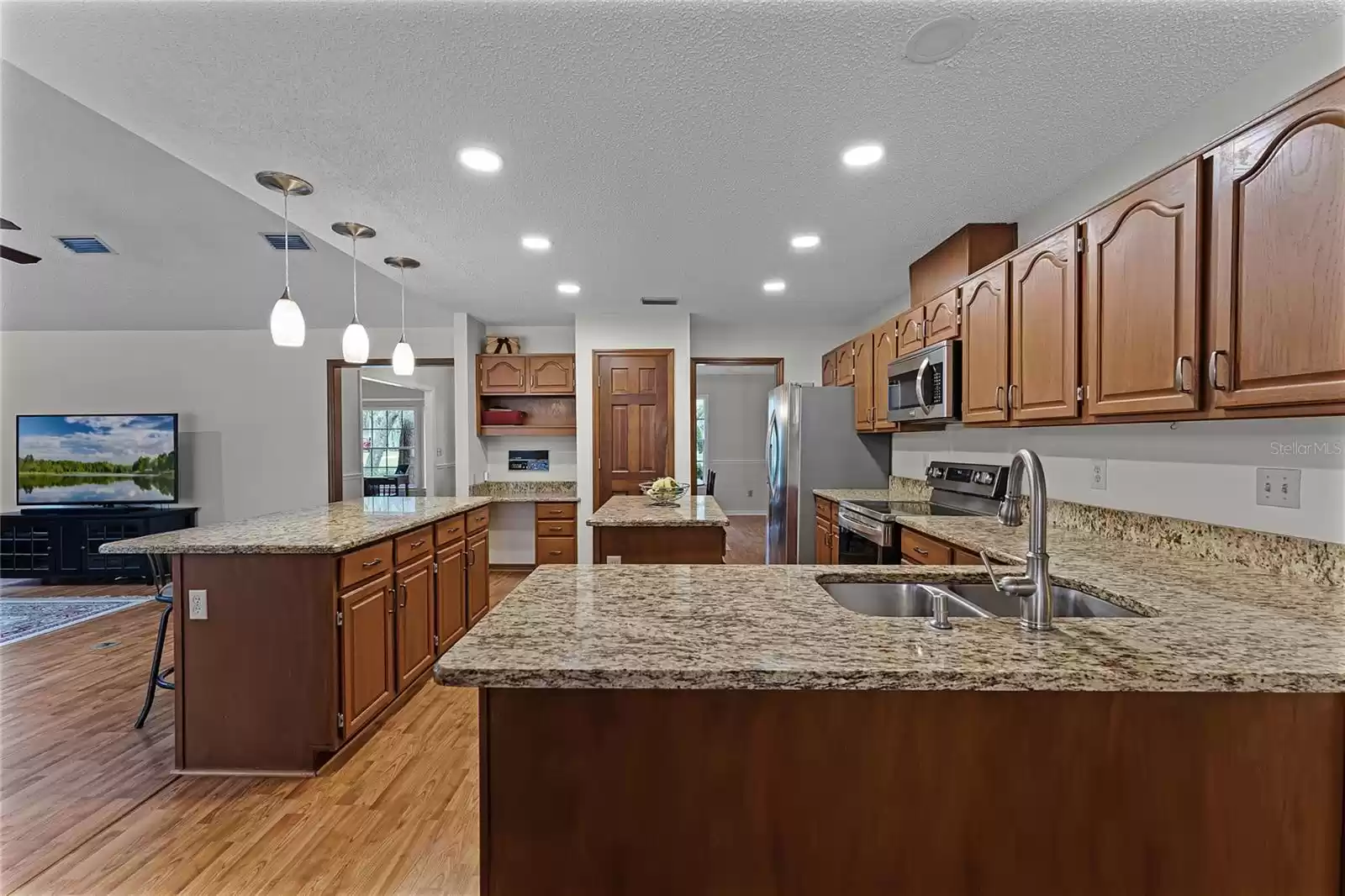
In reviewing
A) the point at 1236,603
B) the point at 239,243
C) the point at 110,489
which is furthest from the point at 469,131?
the point at 110,489

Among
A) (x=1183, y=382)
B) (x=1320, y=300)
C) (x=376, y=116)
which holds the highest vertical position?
(x=376, y=116)

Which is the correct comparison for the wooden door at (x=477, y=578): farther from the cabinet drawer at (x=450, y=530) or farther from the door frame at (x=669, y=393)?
the door frame at (x=669, y=393)

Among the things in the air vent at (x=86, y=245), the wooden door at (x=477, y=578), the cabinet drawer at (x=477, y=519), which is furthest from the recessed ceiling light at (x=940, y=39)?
the air vent at (x=86, y=245)

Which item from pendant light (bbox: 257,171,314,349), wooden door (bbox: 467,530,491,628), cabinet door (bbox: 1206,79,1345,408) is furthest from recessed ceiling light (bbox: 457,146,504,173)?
cabinet door (bbox: 1206,79,1345,408)

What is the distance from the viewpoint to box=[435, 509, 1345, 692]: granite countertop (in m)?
0.93

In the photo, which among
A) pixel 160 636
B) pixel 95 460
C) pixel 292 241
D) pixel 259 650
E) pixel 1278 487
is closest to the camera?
pixel 1278 487

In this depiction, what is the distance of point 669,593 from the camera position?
1.42 m

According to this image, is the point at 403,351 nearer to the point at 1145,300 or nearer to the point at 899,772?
the point at 899,772

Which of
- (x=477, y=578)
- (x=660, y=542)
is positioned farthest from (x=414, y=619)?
(x=660, y=542)

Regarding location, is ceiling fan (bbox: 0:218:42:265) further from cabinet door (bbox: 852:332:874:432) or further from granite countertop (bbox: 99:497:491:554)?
cabinet door (bbox: 852:332:874:432)

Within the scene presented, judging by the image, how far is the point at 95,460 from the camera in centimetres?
533

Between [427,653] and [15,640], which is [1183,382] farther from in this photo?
[15,640]

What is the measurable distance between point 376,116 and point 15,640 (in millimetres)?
4345

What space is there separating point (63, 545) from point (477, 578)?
430cm
